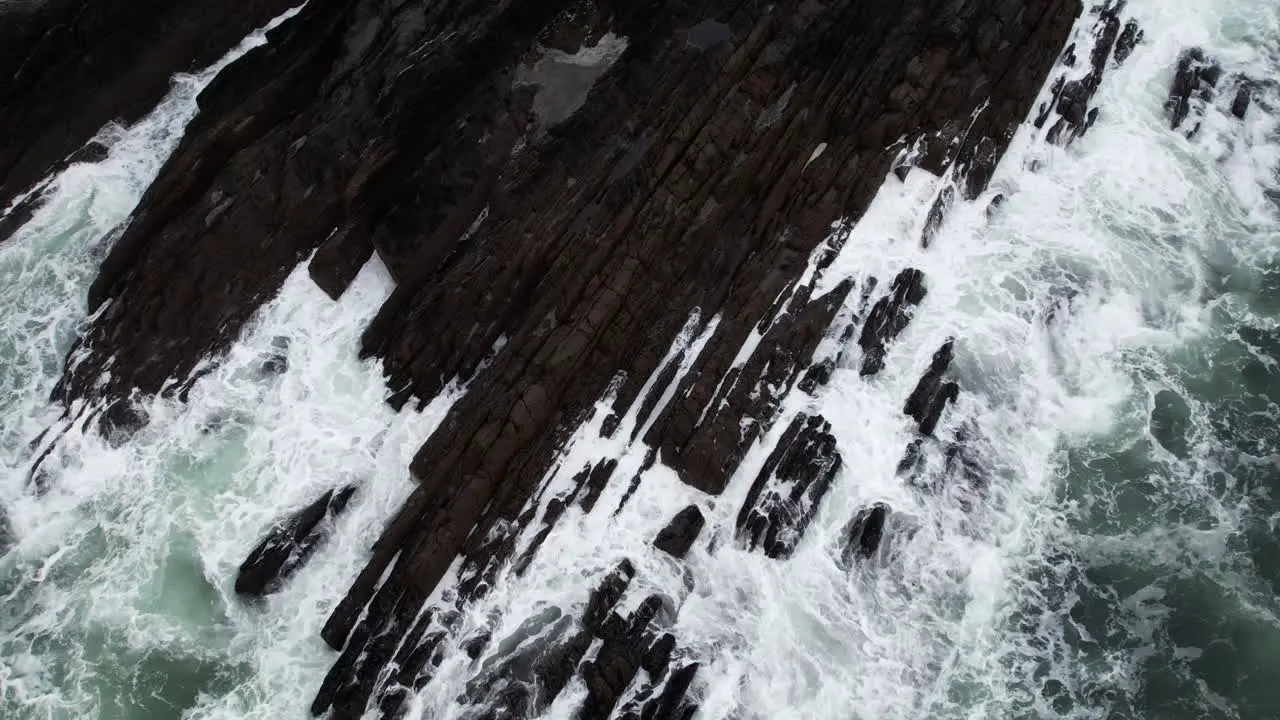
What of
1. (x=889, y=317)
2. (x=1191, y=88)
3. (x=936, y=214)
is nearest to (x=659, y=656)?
(x=889, y=317)

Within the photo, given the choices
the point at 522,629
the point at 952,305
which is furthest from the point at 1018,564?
the point at 522,629

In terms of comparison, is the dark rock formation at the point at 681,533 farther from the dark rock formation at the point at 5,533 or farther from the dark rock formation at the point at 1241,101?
the dark rock formation at the point at 1241,101

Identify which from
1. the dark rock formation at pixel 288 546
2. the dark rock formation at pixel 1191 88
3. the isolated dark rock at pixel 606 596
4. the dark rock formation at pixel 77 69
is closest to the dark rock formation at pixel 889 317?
the isolated dark rock at pixel 606 596

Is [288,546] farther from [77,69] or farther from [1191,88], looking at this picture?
[1191,88]

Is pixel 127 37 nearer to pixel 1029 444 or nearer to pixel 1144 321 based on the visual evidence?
pixel 1029 444

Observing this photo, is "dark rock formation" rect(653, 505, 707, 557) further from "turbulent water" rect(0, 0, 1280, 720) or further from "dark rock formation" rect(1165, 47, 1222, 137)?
"dark rock formation" rect(1165, 47, 1222, 137)

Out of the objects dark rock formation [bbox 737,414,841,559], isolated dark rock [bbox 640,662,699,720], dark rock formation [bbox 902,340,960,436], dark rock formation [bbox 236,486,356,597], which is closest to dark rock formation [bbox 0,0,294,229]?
dark rock formation [bbox 236,486,356,597]
